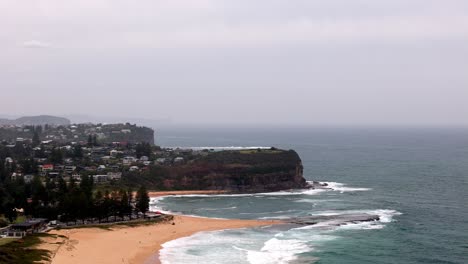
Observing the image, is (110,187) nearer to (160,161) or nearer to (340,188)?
(160,161)

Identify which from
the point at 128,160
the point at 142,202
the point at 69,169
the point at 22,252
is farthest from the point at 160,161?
the point at 22,252

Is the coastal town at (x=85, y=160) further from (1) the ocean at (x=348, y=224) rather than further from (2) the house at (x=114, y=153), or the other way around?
(1) the ocean at (x=348, y=224)

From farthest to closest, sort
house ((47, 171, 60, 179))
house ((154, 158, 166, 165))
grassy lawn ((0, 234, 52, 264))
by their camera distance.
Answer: house ((154, 158, 166, 165))
house ((47, 171, 60, 179))
grassy lawn ((0, 234, 52, 264))

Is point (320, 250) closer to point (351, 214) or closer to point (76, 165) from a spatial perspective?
point (351, 214)

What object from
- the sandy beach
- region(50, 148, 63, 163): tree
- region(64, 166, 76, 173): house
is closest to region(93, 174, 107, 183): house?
region(64, 166, 76, 173): house

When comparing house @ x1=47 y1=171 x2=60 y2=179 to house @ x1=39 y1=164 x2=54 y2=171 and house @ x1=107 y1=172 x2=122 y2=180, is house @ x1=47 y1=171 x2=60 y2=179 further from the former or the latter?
house @ x1=107 y1=172 x2=122 y2=180

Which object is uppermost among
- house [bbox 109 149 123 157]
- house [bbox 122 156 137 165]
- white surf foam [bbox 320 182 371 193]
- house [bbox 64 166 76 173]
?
house [bbox 109 149 123 157]
